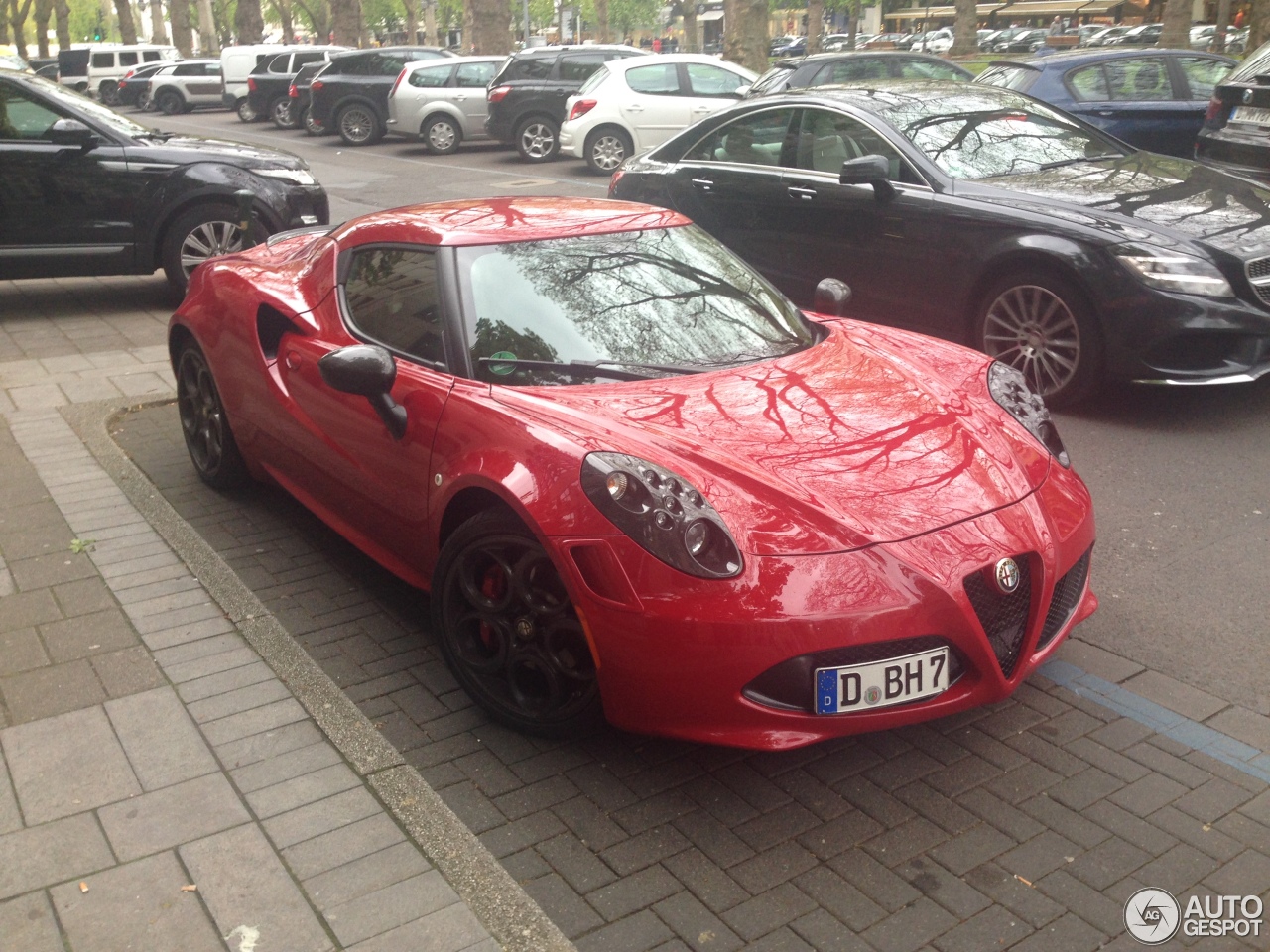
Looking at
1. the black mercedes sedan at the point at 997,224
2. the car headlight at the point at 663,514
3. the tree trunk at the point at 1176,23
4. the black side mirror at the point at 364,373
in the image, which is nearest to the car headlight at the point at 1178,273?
the black mercedes sedan at the point at 997,224

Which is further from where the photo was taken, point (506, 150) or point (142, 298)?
point (506, 150)

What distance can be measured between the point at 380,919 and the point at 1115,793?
188 cm

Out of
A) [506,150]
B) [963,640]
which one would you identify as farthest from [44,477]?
[506,150]

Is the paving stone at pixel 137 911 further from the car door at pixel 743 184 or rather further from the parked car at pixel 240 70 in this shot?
the parked car at pixel 240 70

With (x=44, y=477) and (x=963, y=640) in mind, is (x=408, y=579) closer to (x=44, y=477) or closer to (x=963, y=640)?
(x=963, y=640)

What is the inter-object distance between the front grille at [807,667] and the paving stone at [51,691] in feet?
6.75

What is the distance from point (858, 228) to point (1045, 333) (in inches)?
54.5

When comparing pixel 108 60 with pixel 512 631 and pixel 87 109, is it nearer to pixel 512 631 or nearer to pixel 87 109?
pixel 87 109

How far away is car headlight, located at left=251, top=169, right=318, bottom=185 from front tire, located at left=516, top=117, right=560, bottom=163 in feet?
36.3

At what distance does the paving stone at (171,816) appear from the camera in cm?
309

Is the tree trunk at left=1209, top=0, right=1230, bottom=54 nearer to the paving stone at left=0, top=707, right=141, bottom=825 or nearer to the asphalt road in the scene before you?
the asphalt road

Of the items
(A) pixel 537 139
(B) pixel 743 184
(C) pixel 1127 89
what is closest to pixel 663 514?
(B) pixel 743 184

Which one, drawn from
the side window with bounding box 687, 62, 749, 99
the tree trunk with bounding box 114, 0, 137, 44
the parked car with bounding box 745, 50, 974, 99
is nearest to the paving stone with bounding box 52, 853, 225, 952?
the parked car with bounding box 745, 50, 974, 99

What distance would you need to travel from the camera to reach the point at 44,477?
5.88m
